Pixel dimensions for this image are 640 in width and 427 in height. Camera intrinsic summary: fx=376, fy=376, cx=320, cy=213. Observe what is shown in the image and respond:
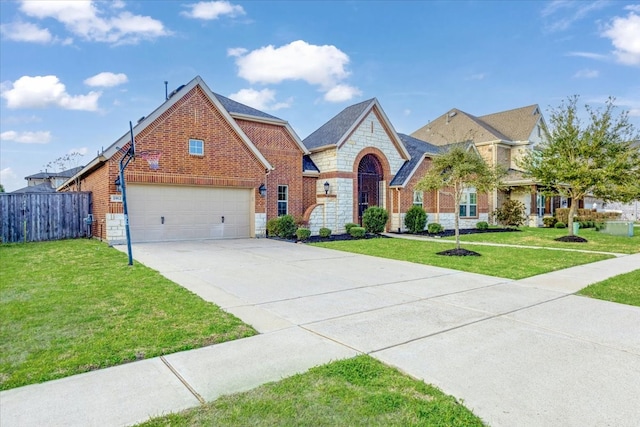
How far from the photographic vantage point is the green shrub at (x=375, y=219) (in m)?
19.2

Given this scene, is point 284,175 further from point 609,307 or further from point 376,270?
point 609,307

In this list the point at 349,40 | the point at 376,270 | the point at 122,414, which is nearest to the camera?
the point at 122,414

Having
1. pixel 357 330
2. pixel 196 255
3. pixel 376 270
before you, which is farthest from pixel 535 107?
pixel 357 330

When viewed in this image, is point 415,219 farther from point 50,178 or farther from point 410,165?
point 50,178

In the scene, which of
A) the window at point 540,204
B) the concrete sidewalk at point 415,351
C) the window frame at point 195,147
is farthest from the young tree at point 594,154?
the window frame at point 195,147

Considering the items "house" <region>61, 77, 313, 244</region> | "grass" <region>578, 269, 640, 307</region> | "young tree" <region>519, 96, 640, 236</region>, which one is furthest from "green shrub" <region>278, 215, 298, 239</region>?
"young tree" <region>519, 96, 640, 236</region>

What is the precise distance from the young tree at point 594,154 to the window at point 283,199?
12386mm

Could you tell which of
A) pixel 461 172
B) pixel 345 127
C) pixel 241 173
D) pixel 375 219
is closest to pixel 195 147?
pixel 241 173

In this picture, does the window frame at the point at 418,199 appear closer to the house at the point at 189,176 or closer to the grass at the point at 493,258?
the grass at the point at 493,258

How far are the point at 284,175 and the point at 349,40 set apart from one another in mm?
8261

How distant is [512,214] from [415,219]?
1074 cm

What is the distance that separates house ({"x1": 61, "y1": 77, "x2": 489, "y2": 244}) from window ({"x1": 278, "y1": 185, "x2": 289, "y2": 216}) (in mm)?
50

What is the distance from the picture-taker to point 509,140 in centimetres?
2942

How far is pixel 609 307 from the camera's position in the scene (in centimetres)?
605
